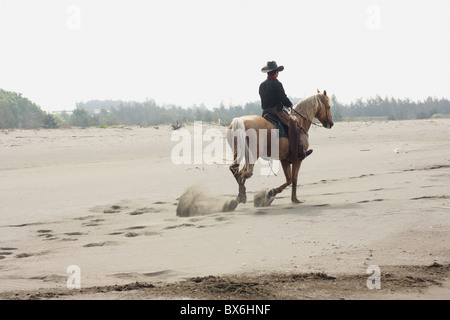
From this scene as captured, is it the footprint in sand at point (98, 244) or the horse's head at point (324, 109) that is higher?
the horse's head at point (324, 109)

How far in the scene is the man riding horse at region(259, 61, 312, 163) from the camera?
1031 cm

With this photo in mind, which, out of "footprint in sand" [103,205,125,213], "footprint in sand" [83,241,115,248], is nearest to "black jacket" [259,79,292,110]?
"footprint in sand" [103,205,125,213]

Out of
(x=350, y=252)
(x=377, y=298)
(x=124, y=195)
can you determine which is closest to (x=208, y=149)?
(x=124, y=195)

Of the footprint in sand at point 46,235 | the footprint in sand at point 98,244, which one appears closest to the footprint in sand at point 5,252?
the footprint in sand at point 46,235

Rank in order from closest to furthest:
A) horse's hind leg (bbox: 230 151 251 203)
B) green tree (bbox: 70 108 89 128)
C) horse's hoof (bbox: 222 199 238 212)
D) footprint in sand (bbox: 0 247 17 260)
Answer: footprint in sand (bbox: 0 247 17 260) → horse's hoof (bbox: 222 199 238 212) → horse's hind leg (bbox: 230 151 251 203) → green tree (bbox: 70 108 89 128)

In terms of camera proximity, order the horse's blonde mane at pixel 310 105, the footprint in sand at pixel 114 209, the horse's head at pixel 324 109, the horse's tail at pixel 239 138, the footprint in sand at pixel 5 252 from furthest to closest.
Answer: the horse's head at pixel 324 109, the horse's blonde mane at pixel 310 105, the footprint in sand at pixel 114 209, the horse's tail at pixel 239 138, the footprint in sand at pixel 5 252

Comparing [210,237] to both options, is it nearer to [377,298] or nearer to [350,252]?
[350,252]

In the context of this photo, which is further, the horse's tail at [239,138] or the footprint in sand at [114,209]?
the footprint in sand at [114,209]

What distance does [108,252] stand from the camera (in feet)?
22.5

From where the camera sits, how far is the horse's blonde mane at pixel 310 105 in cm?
1103

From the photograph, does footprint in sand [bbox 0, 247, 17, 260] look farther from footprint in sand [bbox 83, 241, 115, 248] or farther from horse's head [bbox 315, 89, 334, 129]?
horse's head [bbox 315, 89, 334, 129]

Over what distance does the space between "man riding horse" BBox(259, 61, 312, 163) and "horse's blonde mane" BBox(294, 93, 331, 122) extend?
638 mm

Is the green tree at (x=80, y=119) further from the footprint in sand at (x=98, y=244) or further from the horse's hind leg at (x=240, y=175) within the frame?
the footprint in sand at (x=98, y=244)
